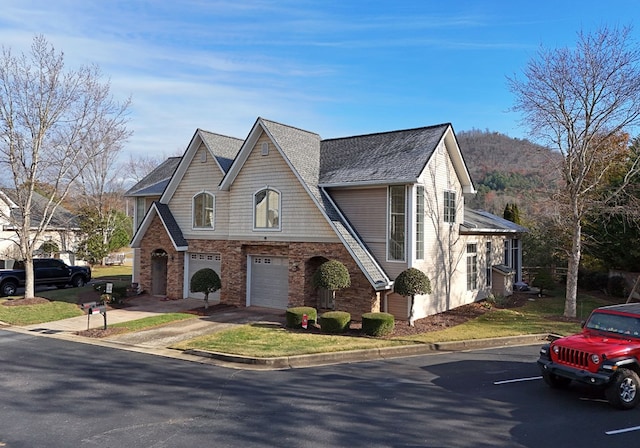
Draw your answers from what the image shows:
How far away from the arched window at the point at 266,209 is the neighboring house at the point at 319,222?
47 millimetres

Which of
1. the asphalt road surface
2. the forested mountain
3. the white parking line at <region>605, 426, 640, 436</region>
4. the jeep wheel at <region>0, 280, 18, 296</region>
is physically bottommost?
the asphalt road surface

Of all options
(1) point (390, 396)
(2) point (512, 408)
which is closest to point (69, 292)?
(1) point (390, 396)

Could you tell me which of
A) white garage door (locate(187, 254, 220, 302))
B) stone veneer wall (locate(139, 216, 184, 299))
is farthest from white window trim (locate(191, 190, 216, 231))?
stone veneer wall (locate(139, 216, 184, 299))

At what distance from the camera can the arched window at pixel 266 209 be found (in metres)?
20.6

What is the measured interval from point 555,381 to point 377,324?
624 cm

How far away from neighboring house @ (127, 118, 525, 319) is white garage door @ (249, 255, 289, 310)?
47 mm

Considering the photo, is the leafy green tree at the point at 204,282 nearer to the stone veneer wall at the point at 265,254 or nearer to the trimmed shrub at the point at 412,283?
the stone veneer wall at the point at 265,254

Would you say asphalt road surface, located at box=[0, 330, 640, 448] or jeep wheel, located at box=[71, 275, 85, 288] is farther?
jeep wheel, located at box=[71, 275, 85, 288]

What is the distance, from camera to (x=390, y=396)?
9.82 metres

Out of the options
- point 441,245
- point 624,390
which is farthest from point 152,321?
point 624,390

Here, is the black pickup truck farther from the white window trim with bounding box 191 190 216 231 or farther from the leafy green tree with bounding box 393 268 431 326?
the leafy green tree with bounding box 393 268 431 326

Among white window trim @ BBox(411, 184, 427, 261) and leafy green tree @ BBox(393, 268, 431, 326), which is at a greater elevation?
white window trim @ BBox(411, 184, 427, 261)

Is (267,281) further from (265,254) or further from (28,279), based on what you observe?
(28,279)

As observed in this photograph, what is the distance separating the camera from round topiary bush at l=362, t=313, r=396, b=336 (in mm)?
15565
